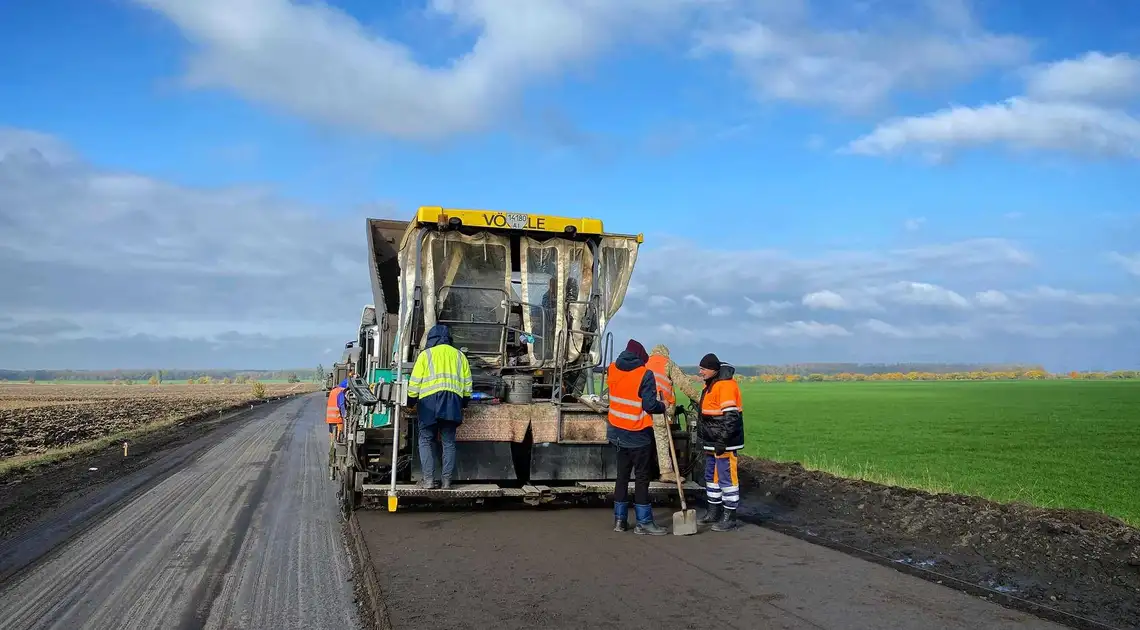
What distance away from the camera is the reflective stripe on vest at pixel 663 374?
884 cm

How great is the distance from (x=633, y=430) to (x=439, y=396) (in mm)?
1961

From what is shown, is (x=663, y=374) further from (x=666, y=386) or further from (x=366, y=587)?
(x=366, y=587)

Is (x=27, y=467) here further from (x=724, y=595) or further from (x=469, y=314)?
Result: (x=724, y=595)

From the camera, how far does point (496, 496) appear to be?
8.23m

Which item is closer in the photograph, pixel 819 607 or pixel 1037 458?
pixel 819 607

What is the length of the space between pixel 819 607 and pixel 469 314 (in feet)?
18.1

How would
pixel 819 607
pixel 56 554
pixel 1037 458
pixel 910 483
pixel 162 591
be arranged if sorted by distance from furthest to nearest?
pixel 1037 458
pixel 910 483
pixel 56 554
pixel 162 591
pixel 819 607

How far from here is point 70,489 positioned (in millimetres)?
11797

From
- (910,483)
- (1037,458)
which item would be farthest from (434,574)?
(1037,458)

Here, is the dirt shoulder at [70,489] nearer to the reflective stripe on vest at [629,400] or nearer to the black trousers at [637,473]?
the black trousers at [637,473]

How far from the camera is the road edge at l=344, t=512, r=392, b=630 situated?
4.89 meters

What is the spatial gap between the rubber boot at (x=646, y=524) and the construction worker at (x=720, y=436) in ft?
2.05

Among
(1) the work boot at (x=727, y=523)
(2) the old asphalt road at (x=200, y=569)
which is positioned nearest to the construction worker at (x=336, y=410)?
(2) the old asphalt road at (x=200, y=569)

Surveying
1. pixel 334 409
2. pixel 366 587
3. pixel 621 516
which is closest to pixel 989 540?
pixel 621 516
